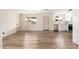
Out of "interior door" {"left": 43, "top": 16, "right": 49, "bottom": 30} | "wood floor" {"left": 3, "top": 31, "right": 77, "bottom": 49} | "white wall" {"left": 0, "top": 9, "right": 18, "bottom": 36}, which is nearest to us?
"white wall" {"left": 0, "top": 9, "right": 18, "bottom": 36}

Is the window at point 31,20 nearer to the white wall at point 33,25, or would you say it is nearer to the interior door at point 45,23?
the white wall at point 33,25

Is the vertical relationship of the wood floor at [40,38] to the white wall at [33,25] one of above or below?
below

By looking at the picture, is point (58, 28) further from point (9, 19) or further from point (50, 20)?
point (9, 19)

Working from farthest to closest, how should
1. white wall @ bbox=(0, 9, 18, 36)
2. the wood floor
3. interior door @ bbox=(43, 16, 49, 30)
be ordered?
interior door @ bbox=(43, 16, 49, 30), the wood floor, white wall @ bbox=(0, 9, 18, 36)

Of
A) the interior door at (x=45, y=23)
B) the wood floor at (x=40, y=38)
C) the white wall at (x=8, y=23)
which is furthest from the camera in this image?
the interior door at (x=45, y=23)

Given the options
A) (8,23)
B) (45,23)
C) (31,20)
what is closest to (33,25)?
(31,20)

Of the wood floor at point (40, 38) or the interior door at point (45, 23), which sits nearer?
the wood floor at point (40, 38)

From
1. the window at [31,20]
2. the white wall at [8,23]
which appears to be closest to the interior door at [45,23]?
the window at [31,20]

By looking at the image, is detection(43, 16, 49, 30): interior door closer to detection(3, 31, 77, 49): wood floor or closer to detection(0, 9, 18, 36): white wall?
detection(3, 31, 77, 49): wood floor

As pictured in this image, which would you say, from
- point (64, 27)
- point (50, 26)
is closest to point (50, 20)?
point (50, 26)

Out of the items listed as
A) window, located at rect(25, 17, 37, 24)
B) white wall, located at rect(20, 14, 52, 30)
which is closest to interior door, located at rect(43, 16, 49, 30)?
white wall, located at rect(20, 14, 52, 30)

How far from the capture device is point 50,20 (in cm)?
110

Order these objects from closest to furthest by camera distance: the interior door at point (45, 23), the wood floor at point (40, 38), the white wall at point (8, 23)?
the white wall at point (8, 23) < the wood floor at point (40, 38) < the interior door at point (45, 23)
